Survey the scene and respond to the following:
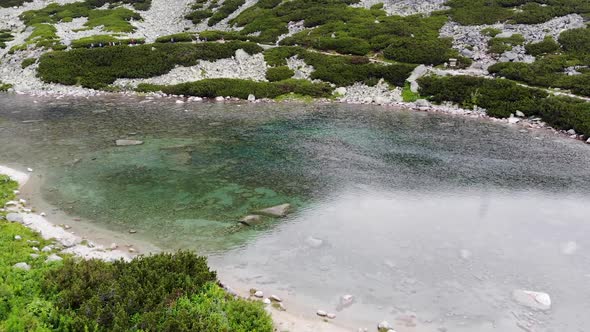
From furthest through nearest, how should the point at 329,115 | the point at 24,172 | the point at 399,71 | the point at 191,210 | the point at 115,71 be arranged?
the point at 115,71, the point at 399,71, the point at 329,115, the point at 24,172, the point at 191,210

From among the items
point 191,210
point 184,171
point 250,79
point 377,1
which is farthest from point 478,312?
point 377,1

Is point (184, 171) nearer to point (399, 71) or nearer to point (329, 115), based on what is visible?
point (329, 115)

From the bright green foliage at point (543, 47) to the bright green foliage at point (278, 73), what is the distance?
25.2 metres

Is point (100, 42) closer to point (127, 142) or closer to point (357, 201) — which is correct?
point (127, 142)

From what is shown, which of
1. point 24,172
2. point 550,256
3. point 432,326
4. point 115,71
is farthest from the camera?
point 115,71

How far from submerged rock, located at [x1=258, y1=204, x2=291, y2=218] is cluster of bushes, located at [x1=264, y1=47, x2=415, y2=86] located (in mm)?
27826

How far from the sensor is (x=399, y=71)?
43094 millimetres

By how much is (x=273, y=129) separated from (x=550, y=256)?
65.6ft

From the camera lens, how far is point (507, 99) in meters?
36.7

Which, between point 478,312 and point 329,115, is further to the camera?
point 329,115

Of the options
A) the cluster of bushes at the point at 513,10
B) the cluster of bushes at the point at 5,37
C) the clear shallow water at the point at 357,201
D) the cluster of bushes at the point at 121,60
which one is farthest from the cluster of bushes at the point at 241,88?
the cluster of bushes at the point at 5,37

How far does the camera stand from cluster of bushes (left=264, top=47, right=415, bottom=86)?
1703 inches

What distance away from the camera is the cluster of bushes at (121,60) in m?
46.0

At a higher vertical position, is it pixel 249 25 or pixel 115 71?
pixel 249 25
